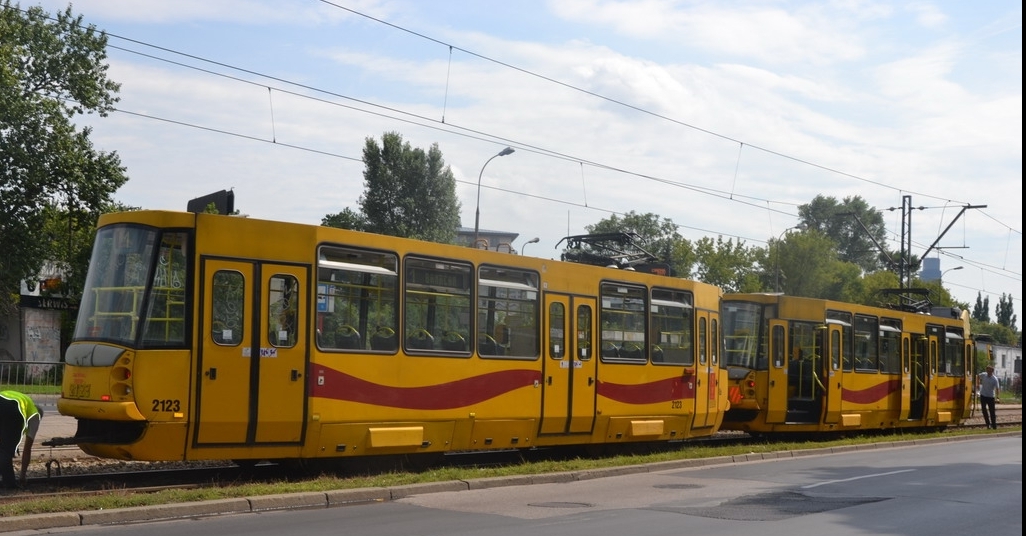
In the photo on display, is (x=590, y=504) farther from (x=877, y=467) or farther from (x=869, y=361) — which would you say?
(x=869, y=361)

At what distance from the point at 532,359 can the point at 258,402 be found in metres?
4.91

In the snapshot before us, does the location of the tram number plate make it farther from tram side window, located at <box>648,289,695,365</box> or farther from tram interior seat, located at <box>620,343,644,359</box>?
tram side window, located at <box>648,289,695,365</box>

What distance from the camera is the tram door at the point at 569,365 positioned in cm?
1712

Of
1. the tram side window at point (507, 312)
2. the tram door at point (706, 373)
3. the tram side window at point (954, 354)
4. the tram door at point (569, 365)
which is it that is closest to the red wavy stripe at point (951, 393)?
the tram side window at point (954, 354)

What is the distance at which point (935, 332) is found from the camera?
30.2 meters

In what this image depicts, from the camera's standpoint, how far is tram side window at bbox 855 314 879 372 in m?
26.0

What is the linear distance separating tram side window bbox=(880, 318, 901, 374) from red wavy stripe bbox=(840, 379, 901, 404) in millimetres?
318

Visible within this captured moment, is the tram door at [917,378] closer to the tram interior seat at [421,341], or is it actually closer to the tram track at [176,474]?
the tram track at [176,474]

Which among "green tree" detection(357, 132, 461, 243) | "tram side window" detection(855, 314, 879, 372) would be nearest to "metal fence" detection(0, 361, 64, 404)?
"tram side window" detection(855, 314, 879, 372)

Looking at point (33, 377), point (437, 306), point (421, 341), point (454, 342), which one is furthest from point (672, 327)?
point (33, 377)

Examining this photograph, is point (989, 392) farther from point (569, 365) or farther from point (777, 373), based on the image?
point (569, 365)

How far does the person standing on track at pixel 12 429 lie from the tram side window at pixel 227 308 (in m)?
2.11

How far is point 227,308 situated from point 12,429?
261 cm

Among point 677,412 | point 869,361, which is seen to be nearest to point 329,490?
point 677,412
